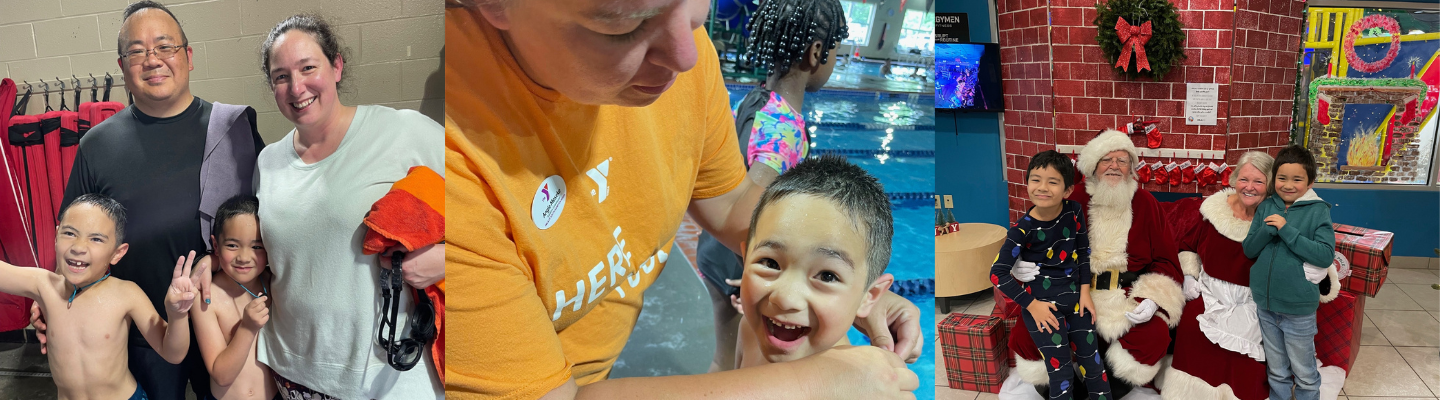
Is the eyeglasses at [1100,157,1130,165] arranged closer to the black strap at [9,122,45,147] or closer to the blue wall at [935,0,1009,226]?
the blue wall at [935,0,1009,226]

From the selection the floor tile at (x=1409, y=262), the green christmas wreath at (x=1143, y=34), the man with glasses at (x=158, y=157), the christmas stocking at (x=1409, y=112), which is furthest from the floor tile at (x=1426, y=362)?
the man with glasses at (x=158, y=157)

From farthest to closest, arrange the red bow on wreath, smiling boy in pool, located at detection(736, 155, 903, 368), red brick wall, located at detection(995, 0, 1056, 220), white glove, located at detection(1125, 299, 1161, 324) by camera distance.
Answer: red brick wall, located at detection(995, 0, 1056, 220) < the red bow on wreath < white glove, located at detection(1125, 299, 1161, 324) < smiling boy in pool, located at detection(736, 155, 903, 368)

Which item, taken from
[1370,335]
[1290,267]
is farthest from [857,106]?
[1370,335]

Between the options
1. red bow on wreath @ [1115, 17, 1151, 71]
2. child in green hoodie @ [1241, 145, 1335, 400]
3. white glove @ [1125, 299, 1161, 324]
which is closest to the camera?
child in green hoodie @ [1241, 145, 1335, 400]

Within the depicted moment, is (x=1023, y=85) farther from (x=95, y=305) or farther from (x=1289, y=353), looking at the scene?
(x=95, y=305)

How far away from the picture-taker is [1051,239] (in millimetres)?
3072

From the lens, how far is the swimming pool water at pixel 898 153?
998mm

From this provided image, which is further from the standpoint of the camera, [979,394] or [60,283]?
[979,394]

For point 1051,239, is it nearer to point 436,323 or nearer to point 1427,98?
point 436,323

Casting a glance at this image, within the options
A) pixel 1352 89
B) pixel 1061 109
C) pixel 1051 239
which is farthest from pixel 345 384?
pixel 1352 89

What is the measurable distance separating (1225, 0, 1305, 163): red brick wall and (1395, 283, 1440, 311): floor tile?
5.00 ft

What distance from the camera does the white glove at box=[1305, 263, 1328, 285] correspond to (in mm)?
3092

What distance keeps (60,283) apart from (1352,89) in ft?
18.1

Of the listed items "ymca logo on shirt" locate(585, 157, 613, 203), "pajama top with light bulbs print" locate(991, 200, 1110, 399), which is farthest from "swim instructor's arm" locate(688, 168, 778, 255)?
"pajama top with light bulbs print" locate(991, 200, 1110, 399)
